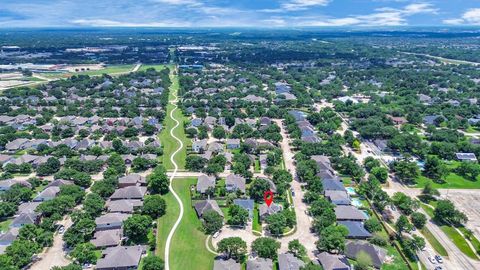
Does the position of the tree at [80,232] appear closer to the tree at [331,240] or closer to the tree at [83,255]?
the tree at [83,255]

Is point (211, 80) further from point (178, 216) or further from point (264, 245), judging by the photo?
point (264, 245)

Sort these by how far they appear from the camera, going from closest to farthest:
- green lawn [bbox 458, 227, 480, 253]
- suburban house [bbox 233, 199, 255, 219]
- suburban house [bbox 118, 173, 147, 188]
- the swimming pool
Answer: green lawn [bbox 458, 227, 480, 253]
suburban house [bbox 233, 199, 255, 219]
suburban house [bbox 118, 173, 147, 188]
the swimming pool

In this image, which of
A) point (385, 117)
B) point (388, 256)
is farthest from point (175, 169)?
point (385, 117)

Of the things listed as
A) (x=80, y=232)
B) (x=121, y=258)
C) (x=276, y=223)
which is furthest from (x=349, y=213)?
(x=80, y=232)

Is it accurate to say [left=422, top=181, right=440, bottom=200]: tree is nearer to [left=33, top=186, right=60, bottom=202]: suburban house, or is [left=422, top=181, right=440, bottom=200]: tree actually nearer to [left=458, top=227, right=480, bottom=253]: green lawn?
[left=458, top=227, right=480, bottom=253]: green lawn

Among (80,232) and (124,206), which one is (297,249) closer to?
(124,206)

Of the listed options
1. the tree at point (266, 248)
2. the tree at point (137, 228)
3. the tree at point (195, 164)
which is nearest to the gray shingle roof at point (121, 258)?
the tree at point (137, 228)

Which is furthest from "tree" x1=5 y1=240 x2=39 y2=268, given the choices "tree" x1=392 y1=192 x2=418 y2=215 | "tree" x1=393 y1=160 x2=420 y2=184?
"tree" x1=393 y1=160 x2=420 y2=184
